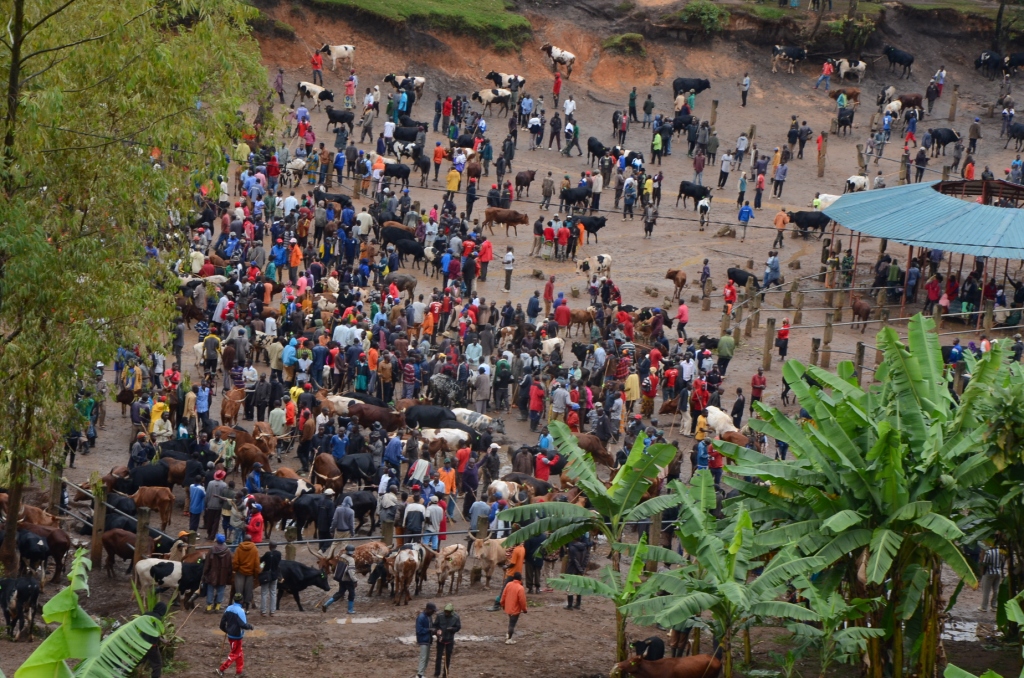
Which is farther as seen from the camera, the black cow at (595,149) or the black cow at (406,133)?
the black cow at (595,149)

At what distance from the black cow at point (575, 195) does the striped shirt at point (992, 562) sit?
74.0ft

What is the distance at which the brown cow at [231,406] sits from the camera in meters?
27.2

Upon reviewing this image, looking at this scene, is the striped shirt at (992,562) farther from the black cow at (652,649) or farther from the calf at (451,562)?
the calf at (451,562)

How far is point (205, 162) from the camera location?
1931 centimetres

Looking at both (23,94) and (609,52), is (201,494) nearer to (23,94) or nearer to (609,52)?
(23,94)

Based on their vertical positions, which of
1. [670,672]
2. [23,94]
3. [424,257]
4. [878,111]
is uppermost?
[878,111]

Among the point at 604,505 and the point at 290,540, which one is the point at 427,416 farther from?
the point at 604,505

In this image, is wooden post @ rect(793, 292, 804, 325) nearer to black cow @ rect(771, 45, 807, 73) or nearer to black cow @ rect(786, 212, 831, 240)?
black cow @ rect(786, 212, 831, 240)

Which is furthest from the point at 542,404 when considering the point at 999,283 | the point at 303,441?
the point at 999,283

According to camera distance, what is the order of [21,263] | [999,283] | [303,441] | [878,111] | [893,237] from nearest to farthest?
[21,263]
[303,441]
[893,237]
[999,283]
[878,111]

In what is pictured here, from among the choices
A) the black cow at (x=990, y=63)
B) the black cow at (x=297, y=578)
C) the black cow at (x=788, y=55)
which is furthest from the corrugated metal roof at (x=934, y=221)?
the black cow at (x=990, y=63)

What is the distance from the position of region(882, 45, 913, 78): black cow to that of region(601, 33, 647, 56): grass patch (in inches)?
409

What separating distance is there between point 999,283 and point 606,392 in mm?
15561

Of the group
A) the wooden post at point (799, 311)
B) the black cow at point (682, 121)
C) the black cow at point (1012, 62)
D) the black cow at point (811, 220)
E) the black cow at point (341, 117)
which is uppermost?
the black cow at point (1012, 62)
